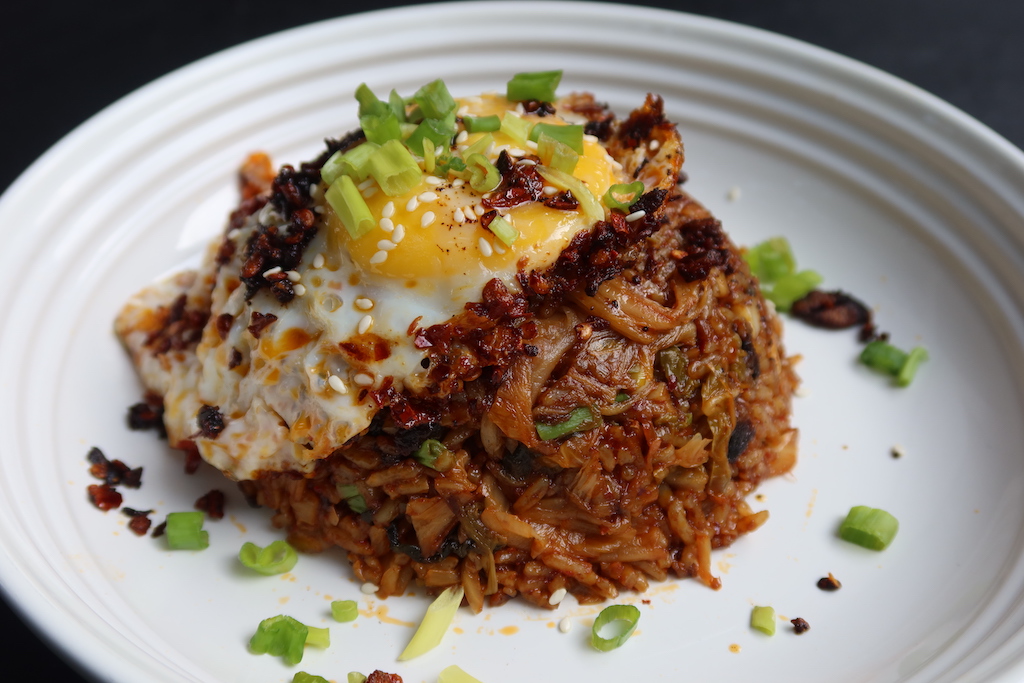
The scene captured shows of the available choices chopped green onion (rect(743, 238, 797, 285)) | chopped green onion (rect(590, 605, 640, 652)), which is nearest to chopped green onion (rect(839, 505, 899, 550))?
chopped green onion (rect(590, 605, 640, 652))

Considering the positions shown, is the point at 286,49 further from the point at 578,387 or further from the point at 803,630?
A: the point at 803,630

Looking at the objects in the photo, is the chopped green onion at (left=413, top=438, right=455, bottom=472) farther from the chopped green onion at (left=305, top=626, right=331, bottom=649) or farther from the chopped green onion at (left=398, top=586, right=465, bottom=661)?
the chopped green onion at (left=305, top=626, right=331, bottom=649)

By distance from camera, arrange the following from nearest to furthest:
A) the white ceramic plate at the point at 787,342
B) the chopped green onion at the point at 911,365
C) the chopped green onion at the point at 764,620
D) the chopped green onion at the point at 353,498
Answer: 1. the white ceramic plate at the point at 787,342
2. the chopped green onion at the point at 764,620
3. the chopped green onion at the point at 353,498
4. the chopped green onion at the point at 911,365

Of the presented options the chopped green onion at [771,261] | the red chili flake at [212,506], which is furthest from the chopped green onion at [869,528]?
the red chili flake at [212,506]

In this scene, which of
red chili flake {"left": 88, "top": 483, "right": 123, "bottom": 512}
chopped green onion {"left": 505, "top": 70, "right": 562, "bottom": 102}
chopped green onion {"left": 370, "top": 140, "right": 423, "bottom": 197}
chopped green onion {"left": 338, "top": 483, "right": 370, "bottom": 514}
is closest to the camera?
chopped green onion {"left": 370, "top": 140, "right": 423, "bottom": 197}

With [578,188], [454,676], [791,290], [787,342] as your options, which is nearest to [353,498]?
[454,676]

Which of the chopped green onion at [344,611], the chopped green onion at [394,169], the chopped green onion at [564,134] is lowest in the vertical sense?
the chopped green onion at [344,611]

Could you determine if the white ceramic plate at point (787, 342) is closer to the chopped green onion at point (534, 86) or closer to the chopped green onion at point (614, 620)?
the chopped green onion at point (614, 620)
